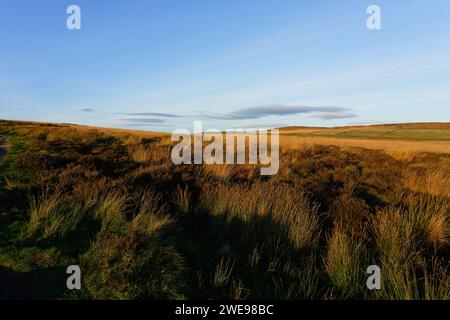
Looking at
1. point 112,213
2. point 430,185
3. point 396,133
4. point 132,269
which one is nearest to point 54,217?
point 112,213

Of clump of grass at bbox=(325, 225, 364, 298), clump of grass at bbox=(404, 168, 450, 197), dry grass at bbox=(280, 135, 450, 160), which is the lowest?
clump of grass at bbox=(325, 225, 364, 298)

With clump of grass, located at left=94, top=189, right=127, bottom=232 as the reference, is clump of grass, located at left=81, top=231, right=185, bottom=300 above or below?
below

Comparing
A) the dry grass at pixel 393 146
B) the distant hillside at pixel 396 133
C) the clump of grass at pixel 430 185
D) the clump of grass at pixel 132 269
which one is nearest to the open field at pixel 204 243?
the clump of grass at pixel 132 269

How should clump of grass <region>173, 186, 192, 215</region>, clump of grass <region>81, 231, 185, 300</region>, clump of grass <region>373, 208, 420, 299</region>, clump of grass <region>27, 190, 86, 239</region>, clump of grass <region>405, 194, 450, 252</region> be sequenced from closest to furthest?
1. clump of grass <region>81, 231, 185, 300</region>
2. clump of grass <region>373, 208, 420, 299</region>
3. clump of grass <region>27, 190, 86, 239</region>
4. clump of grass <region>405, 194, 450, 252</region>
5. clump of grass <region>173, 186, 192, 215</region>

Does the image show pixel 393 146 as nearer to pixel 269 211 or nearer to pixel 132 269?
pixel 269 211

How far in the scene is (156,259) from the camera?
4.51 meters

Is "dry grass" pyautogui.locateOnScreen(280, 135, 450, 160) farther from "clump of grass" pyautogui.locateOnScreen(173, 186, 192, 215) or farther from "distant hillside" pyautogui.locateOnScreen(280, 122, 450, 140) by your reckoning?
"distant hillside" pyautogui.locateOnScreen(280, 122, 450, 140)

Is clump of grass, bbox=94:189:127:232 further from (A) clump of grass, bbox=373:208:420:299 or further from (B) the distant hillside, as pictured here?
(B) the distant hillside

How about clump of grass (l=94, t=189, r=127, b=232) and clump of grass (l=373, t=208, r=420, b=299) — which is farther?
clump of grass (l=94, t=189, r=127, b=232)


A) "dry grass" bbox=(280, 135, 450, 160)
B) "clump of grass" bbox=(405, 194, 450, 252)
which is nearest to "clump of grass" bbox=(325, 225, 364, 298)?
"clump of grass" bbox=(405, 194, 450, 252)

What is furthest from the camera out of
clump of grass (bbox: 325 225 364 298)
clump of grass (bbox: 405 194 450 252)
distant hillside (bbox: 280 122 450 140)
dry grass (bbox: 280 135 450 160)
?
distant hillside (bbox: 280 122 450 140)

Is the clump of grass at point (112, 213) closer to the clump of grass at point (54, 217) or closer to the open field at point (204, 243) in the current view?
the open field at point (204, 243)

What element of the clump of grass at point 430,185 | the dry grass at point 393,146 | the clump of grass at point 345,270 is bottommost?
the clump of grass at point 345,270
